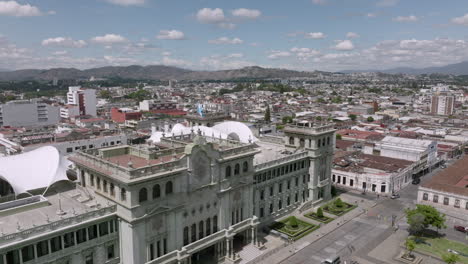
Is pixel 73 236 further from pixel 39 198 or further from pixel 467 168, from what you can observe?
pixel 467 168

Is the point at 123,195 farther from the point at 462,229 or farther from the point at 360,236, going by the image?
the point at 462,229

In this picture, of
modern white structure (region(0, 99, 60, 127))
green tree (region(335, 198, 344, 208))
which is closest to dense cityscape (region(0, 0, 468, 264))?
green tree (region(335, 198, 344, 208))

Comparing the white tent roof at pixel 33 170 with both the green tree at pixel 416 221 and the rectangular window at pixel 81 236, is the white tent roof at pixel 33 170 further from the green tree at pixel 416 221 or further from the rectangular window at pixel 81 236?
the green tree at pixel 416 221

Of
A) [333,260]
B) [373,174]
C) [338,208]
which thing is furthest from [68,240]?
[373,174]

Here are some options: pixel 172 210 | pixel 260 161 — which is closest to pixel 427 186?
pixel 260 161

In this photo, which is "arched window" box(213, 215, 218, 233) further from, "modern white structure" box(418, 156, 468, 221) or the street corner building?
"modern white structure" box(418, 156, 468, 221)

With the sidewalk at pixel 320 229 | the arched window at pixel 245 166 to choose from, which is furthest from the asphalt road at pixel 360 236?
the arched window at pixel 245 166
